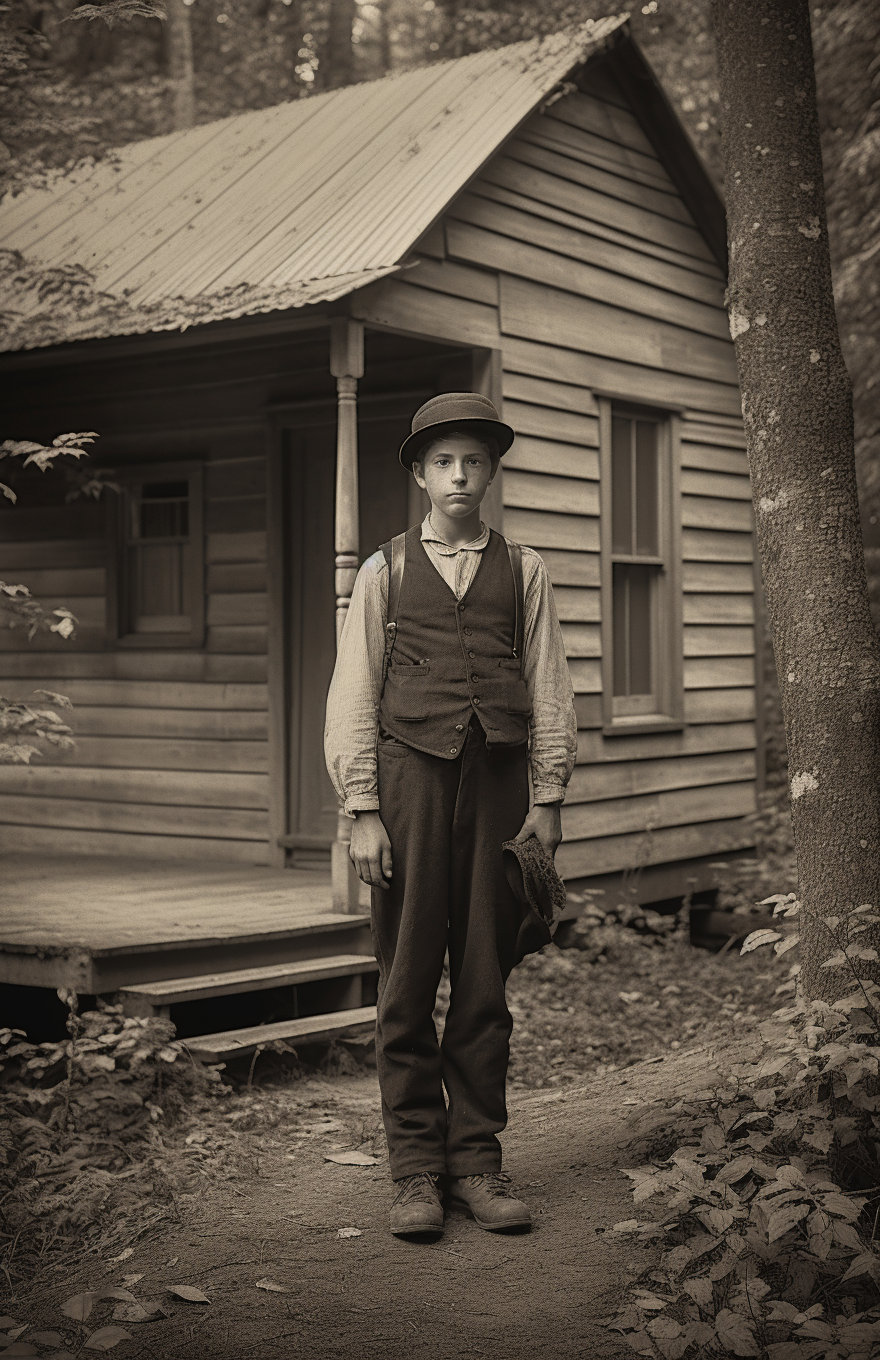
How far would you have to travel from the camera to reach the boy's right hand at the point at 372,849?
164 inches

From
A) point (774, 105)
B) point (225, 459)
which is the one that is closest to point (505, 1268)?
point (774, 105)

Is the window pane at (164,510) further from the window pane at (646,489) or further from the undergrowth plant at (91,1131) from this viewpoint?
the undergrowth plant at (91,1131)

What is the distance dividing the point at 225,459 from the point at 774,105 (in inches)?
202

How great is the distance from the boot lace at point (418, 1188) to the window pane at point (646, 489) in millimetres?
5723

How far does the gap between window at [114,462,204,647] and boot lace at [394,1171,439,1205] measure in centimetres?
545

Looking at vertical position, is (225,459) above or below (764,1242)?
above

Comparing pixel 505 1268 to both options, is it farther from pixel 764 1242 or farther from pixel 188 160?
pixel 188 160

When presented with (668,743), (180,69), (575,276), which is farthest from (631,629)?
(180,69)

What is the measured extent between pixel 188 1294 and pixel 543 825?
5.30 ft

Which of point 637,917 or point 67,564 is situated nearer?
point 637,917

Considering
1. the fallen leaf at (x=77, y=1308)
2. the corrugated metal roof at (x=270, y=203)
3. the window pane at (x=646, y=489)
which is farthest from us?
the window pane at (x=646, y=489)

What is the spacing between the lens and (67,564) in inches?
387

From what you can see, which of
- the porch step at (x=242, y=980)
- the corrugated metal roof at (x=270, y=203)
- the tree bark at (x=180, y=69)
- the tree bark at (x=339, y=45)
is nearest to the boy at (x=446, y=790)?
the porch step at (x=242, y=980)

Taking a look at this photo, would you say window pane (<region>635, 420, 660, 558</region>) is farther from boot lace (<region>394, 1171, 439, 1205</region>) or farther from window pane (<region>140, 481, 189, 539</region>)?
boot lace (<region>394, 1171, 439, 1205</region>)
